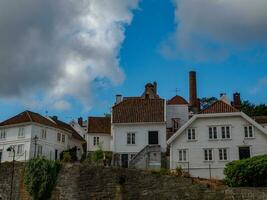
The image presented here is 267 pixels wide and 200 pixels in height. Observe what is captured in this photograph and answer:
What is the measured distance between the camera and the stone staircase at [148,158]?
148ft

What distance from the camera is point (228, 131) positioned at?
43500 mm

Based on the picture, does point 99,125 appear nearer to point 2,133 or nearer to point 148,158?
point 2,133

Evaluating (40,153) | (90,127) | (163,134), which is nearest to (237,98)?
(163,134)

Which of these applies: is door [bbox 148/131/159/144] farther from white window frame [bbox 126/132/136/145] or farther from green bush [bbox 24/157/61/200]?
green bush [bbox 24/157/61/200]

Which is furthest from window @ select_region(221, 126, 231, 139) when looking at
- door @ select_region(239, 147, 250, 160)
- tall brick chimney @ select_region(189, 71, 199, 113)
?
tall brick chimney @ select_region(189, 71, 199, 113)

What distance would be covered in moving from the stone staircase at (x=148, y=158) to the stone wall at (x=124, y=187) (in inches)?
462

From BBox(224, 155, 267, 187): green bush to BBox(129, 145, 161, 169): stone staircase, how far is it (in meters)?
14.7

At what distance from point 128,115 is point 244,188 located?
910 inches

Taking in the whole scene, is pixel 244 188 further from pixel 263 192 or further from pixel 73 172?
pixel 73 172

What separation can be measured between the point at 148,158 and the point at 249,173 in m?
16.5

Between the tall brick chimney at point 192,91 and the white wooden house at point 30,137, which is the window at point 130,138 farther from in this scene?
the white wooden house at point 30,137

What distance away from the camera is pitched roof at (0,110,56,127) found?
5531 centimetres

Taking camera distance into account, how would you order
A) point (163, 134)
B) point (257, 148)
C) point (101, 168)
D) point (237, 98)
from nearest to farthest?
1. point (101, 168)
2. point (257, 148)
3. point (163, 134)
4. point (237, 98)

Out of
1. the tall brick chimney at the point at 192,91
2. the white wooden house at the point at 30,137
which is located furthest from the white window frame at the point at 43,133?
the tall brick chimney at the point at 192,91
